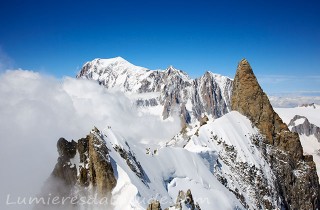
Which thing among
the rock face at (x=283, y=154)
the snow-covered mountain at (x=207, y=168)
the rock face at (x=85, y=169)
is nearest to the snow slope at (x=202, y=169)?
the snow-covered mountain at (x=207, y=168)

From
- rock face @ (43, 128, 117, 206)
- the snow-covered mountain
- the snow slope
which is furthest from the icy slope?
rock face @ (43, 128, 117, 206)

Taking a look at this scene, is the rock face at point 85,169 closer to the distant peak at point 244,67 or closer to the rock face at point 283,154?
the rock face at point 283,154

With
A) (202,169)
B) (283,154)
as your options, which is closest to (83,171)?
(202,169)

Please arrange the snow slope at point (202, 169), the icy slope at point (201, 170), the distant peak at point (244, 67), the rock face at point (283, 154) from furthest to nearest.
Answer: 1. the distant peak at point (244, 67)
2. the rock face at point (283, 154)
3. the snow slope at point (202, 169)
4. the icy slope at point (201, 170)

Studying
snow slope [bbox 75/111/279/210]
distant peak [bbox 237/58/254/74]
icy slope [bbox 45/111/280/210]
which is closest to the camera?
icy slope [bbox 45/111/280/210]

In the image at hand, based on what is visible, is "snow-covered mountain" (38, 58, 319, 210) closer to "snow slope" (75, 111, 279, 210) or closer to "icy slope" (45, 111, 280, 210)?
"snow slope" (75, 111, 279, 210)

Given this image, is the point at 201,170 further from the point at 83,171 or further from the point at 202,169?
the point at 83,171

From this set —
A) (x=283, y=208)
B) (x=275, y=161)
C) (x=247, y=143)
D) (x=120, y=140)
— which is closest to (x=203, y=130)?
(x=247, y=143)

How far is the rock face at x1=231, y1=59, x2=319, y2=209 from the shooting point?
87.6 meters

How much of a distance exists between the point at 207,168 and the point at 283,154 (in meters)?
28.3

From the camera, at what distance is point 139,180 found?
50.1 meters

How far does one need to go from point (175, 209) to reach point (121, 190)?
880 centimetres

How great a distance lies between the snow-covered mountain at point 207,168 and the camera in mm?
47469

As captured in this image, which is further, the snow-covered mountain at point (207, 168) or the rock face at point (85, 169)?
the snow-covered mountain at point (207, 168)
